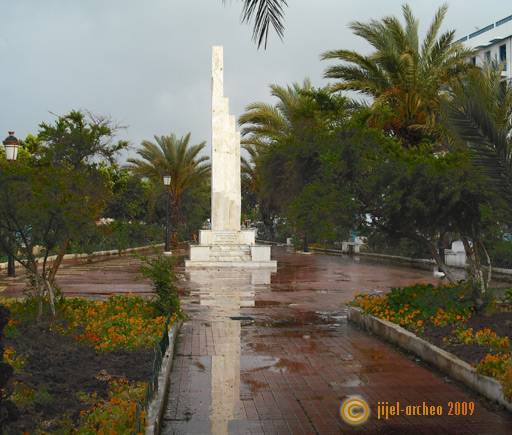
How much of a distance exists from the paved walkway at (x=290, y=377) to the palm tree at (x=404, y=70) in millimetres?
10750

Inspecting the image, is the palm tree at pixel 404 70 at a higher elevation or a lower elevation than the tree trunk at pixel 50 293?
higher

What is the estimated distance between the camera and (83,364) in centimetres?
823

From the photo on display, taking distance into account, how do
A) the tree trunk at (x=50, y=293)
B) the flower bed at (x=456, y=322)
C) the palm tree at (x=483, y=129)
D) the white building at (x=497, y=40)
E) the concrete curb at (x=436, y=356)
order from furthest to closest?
the white building at (x=497, y=40) < the tree trunk at (x=50, y=293) < the flower bed at (x=456, y=322) < the palm tree at (x=483, y=129) < the concrete curb at (x=436, y=356)

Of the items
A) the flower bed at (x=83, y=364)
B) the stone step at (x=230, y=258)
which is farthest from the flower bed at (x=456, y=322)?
the stone step at (x=230, y=258)

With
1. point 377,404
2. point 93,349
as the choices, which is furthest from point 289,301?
point 377,404

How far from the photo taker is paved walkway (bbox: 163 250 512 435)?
20.9 ft

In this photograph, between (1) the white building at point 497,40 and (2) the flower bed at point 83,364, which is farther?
(1) the white building at point 497,40

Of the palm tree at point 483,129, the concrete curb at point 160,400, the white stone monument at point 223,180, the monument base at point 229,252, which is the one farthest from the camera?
the white stone monument at point 223,180

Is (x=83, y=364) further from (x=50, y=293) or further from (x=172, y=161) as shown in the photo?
(x=172, y=161)

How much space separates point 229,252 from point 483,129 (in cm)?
2520

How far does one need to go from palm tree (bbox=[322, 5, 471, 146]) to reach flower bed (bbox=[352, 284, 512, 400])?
41.3 ft

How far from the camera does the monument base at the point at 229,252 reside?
29703 mm

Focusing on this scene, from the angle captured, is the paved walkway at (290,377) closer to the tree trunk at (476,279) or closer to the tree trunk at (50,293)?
the tree trunk at (476,279)

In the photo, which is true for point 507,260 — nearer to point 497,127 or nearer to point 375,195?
point 375,195
